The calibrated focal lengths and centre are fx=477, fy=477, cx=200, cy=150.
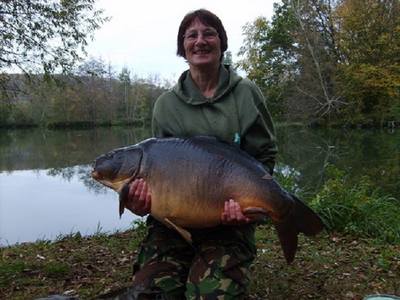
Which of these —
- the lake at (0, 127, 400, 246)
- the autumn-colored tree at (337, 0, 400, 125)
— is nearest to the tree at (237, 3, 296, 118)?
the autumn-colored tree at (337, 0, 400, 125)

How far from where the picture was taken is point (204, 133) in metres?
3.13

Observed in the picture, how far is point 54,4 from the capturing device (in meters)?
7.21

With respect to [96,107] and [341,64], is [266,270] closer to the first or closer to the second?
[341,64]

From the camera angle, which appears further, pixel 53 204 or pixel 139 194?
pixel 53 204

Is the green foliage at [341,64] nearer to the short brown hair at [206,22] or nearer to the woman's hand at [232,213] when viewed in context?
the short brown hair at [206,22]

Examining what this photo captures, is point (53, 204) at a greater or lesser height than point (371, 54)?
lesser

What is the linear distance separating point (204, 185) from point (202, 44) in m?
1.00

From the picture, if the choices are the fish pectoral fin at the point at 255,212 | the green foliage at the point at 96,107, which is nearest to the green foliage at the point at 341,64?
the green foliage at the point at 96,107

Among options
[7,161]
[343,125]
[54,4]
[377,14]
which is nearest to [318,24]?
[377,14]

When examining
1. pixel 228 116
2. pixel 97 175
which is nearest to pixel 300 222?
pixel 228 116

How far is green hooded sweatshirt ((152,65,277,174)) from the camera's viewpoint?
10.2ft

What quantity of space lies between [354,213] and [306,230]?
3.94 metres

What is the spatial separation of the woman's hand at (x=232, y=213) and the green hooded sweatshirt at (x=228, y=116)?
1.69 feet

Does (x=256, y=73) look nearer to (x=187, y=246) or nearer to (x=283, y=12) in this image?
(x=283, y=12)
